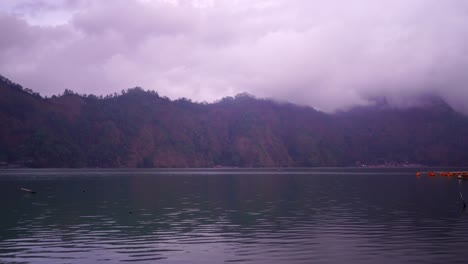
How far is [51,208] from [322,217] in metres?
32.1

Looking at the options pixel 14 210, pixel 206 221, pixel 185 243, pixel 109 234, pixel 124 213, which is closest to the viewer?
pixel 185 243

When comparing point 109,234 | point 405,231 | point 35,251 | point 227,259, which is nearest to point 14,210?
point 109,234

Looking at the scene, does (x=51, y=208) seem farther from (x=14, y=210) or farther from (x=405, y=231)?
(x=405, y=231)

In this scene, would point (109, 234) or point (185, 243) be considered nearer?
point (185, 243)

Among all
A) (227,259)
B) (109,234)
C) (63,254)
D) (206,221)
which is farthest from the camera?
(206,221)

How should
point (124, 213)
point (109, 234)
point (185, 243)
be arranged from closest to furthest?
point (185, 243) < point (109, 234) < point (124, 213)

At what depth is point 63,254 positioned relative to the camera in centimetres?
3098

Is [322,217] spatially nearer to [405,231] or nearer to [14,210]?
[405,231]

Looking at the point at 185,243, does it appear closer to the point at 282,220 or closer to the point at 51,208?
the point at 282,220

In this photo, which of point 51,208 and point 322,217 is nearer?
point 322,217

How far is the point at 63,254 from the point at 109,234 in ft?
27.2

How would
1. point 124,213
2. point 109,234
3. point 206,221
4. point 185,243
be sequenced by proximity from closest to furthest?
point 185,243 → point 109,234 → point 206,221 → point 124,213

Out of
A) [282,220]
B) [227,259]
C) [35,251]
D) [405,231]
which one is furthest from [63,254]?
[405,231]

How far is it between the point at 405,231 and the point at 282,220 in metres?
11.8
